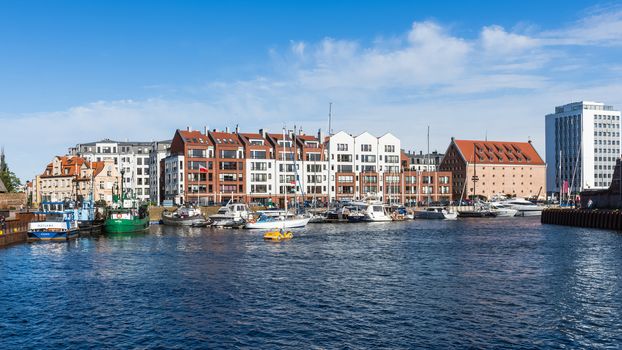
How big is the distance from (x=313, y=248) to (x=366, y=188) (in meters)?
110

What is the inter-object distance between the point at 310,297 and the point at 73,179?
137755 millimetres

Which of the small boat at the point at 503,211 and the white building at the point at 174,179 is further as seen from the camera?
the white building at the point at 174,179

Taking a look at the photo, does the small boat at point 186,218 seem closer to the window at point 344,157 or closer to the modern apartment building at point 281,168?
the modern apartment building at point 281,168

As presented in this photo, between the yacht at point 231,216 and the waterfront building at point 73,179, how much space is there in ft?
166

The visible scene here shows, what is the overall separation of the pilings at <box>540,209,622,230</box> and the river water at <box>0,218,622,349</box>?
39.0 m

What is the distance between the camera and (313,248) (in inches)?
3103

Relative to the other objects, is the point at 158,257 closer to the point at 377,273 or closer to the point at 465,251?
the point at 377,273

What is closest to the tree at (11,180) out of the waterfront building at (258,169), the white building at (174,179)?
the white building at (174,179)

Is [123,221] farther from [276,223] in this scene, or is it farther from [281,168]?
[281,168]

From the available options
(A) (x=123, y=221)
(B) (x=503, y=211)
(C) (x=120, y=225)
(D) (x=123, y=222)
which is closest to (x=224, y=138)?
(A) (x=123, y=221)

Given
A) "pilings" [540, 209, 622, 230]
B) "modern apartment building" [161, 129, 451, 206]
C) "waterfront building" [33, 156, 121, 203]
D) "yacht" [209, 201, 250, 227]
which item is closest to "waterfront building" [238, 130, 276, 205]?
"modern apartment building" [161, 129, 451, 206]

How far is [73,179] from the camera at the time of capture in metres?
166

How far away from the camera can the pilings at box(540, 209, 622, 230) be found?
113125mm

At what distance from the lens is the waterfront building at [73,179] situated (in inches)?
6580
